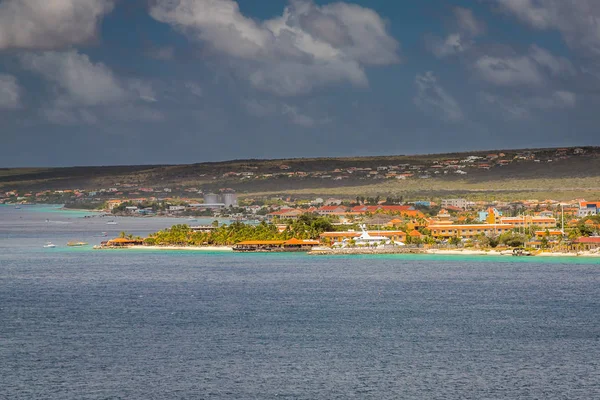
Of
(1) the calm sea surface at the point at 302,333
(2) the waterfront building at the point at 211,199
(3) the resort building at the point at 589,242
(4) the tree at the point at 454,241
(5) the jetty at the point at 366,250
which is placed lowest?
(2) the waterfront building at the point at 211,199

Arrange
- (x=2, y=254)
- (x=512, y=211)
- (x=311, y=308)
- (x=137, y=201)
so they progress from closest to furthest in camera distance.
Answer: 1. (x=311, y=308)
2. (x=2, y=254)
3. (x=512, y=211)
4. (x=137, y=201)

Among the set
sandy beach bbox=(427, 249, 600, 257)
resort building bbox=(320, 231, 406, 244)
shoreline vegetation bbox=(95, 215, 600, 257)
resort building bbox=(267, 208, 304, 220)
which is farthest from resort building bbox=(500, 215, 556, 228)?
resort building bbox=(267, 208, 304, 220)

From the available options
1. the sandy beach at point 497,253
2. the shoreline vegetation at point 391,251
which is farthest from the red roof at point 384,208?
the sandy beach at point 497,253

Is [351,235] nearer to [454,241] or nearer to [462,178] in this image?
[454,241]

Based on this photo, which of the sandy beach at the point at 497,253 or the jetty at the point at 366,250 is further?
the jetty at the point at 366,250

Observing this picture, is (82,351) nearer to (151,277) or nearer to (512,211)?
(151,277)

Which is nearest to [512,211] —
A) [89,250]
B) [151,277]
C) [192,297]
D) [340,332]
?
[89,250]

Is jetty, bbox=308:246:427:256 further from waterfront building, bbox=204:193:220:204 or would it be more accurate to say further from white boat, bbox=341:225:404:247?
waterfront building, bbox=204:193:220:204

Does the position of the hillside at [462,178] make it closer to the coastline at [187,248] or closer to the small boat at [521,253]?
the coastline at [187,248]

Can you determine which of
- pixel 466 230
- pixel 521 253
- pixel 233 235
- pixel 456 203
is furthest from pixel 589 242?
pixel 456 203
